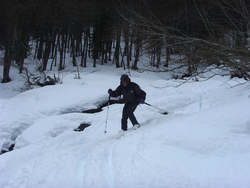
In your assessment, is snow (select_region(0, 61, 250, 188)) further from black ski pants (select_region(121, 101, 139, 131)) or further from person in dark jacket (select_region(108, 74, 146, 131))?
person in dark jacket (select_region(108, 74, 146, 131))

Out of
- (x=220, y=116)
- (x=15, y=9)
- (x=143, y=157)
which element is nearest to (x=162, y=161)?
(x=143, y=157)

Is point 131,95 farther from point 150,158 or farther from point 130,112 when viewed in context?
point 150,158

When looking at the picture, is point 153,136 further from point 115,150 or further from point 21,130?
point 21,130

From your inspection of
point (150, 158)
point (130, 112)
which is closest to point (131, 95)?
point (130, 112)

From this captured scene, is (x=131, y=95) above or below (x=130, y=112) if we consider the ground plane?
above

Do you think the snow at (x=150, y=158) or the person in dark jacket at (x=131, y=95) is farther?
the person in dark jacket at (x=131, y=95)

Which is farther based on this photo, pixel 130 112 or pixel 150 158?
pixel 130 112

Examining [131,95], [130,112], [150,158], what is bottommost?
[150,158]

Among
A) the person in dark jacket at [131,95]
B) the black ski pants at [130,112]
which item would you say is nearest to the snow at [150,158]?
the black ski pants at [130,112]

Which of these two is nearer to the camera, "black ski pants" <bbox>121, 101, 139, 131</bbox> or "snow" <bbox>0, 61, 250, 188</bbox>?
"snow" <bbox>0, 61, 250, 188</bbox>

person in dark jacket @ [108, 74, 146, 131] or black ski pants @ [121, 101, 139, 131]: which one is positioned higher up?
person in dark jacket @ [108, 74, 146, 131]

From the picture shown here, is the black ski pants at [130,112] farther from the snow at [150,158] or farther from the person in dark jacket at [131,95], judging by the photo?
the snow at [150,158]

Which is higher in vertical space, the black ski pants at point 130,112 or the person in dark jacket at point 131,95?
→ the person in dark jacket at point 131,95

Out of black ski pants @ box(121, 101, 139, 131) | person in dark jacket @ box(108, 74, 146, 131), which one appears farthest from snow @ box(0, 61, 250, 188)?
person in dark jacket @ box(108, 74, 146, 131)
